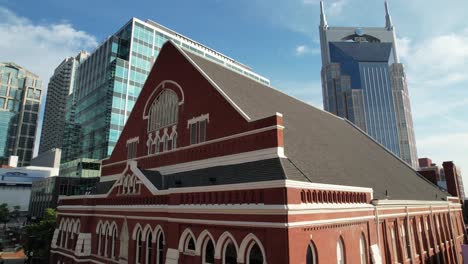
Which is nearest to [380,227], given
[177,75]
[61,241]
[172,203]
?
[172,203]

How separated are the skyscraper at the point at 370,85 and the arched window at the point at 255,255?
127097mm

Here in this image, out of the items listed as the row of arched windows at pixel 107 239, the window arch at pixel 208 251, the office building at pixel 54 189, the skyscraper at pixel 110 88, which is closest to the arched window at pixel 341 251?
the window arch at pixel 208 251

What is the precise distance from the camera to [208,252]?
599 inches

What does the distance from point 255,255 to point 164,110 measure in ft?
48.9

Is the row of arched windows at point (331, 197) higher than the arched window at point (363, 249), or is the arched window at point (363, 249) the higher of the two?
the row of arched windows at point (331, 197)

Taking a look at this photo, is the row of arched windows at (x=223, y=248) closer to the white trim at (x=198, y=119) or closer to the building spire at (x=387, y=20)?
the white trim at (x=198, y=119)

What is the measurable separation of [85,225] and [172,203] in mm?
12478

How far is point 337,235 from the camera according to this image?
49.0 feet

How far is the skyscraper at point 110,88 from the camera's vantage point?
202 feet

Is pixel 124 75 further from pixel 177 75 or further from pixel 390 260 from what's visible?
pixel 390 260

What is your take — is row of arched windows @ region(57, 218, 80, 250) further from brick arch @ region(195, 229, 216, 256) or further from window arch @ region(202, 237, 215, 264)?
window arch @ region(202, 237, 215, 264)

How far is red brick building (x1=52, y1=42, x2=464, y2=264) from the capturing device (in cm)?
1337

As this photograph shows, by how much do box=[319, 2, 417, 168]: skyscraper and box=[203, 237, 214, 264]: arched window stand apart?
12633 cm

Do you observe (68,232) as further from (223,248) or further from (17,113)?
(17,113)
